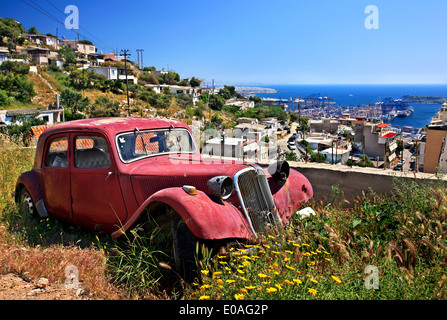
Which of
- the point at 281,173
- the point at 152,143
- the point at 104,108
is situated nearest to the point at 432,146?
the point at 281,173

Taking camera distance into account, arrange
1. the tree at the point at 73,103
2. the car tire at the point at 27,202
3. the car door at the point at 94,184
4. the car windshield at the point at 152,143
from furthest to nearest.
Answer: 1. the tree at the point at 73,103
2. the car tire at the point at 27,202
3. the car windshield at the point at 152,143
4. the car door at the point at 94,184

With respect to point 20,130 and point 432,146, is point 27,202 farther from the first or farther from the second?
point 20,130

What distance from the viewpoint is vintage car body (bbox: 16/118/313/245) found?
3.36m

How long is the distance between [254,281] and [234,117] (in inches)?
2688

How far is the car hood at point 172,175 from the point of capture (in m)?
3.66

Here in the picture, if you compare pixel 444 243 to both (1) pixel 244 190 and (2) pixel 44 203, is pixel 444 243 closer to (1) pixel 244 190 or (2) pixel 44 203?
(1) pixel 244 190

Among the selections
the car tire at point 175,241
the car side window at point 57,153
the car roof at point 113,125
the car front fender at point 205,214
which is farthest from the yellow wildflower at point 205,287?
the car side window at point 57,153

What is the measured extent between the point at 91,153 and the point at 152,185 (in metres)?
1.22

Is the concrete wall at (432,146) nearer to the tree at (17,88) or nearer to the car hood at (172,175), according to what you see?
the car hood at (172,175)

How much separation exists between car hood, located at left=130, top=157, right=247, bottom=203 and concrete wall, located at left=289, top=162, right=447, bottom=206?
2166 mm

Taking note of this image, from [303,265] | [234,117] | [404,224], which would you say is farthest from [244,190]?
[234,117]

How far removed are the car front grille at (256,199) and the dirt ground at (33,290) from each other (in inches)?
71.5

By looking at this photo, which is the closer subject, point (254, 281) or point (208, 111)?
point (254, 281)

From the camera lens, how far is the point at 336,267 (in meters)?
3.00
